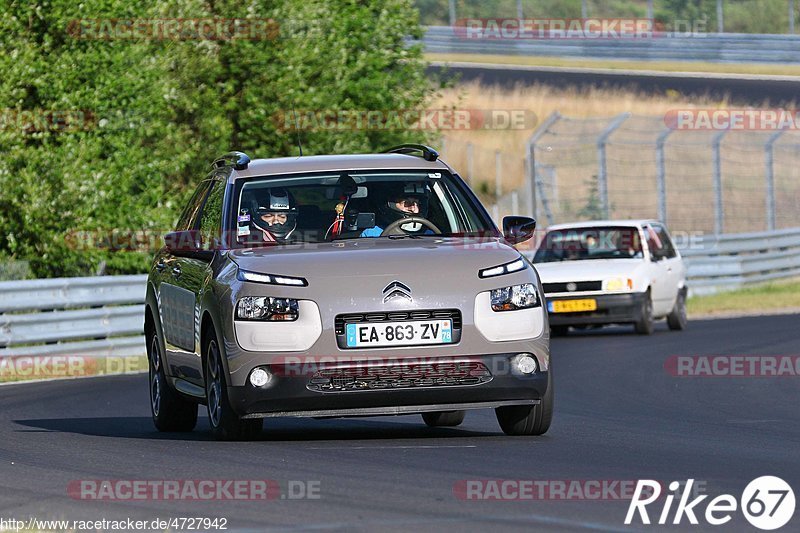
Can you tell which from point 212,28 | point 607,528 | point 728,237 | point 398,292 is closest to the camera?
point 607,528

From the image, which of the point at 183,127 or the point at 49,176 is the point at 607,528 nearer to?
the point at 49,176

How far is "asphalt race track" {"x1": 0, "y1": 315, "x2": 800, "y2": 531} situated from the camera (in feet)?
23.3

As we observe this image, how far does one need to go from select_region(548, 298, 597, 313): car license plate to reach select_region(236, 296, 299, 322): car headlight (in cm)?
1363

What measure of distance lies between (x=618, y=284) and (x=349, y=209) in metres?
12.7

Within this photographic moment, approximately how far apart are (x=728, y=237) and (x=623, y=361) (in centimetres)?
1434

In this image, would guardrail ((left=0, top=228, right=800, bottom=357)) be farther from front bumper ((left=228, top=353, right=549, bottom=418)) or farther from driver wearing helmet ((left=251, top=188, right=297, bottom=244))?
front bumper ((left=228, top=353, right=549, bottom=418))

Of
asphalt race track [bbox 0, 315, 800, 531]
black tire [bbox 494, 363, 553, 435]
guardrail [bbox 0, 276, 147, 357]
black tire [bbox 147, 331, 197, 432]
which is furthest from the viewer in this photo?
guardrail [bbox 0, 276, 147, 357]

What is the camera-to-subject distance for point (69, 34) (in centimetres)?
2375

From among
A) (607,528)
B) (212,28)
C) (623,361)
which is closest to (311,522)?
(607,528)

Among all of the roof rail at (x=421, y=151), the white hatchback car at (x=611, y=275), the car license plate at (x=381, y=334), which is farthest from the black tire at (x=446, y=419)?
the white hatchback car at (x=611, y=275)

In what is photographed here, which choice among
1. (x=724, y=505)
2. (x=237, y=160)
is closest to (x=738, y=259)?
(x=237, y=160)

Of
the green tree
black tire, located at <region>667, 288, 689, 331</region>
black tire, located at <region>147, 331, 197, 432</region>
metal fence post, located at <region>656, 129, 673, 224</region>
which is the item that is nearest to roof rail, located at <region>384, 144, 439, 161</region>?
black tire, located at <region>147, 331, 197, 432</region>

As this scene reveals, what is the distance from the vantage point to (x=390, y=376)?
936 centimetres

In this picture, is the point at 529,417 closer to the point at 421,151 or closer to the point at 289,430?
the point at 289,430
